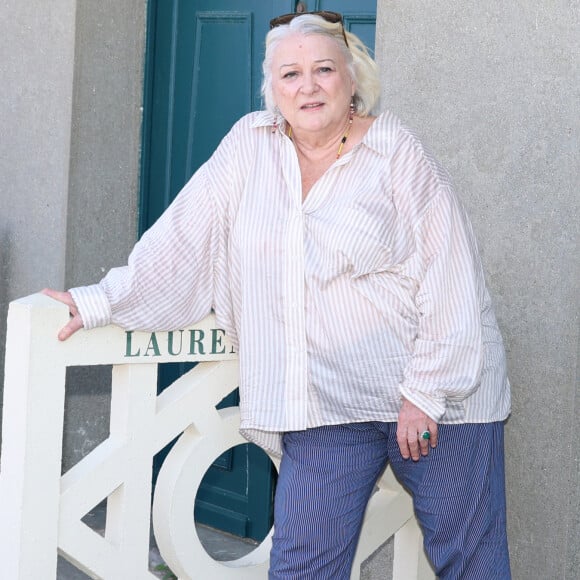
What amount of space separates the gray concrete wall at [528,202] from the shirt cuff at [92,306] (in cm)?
117

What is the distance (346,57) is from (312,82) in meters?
0.14

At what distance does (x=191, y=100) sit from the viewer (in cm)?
470

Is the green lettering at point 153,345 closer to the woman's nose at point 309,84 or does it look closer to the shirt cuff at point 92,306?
the shirt cuff at point 92,306

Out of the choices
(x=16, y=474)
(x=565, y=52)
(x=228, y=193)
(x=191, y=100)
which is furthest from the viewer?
(x=191, y=100)

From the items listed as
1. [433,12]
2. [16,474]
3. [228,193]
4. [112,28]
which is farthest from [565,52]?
[112,28]

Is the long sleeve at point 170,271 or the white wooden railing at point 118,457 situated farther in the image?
the long sleeve at point 170,271

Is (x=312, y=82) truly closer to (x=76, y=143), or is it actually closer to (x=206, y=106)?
(x=206, y=106)

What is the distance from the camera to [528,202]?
3.10 m

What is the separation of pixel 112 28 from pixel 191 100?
461 millimetres

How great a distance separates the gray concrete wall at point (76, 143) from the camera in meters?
4.70

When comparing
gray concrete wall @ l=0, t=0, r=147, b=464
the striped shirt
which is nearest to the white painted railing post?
the striped shirt

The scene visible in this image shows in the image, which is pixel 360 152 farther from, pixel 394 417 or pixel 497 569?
pixel 497 569

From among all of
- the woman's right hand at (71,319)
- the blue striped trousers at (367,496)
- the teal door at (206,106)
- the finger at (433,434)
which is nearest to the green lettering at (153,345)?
the woman's right hand at (71,319)

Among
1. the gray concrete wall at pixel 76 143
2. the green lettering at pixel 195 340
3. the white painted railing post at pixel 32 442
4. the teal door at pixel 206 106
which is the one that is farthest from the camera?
the gray concrete wall at pixel 76 143
